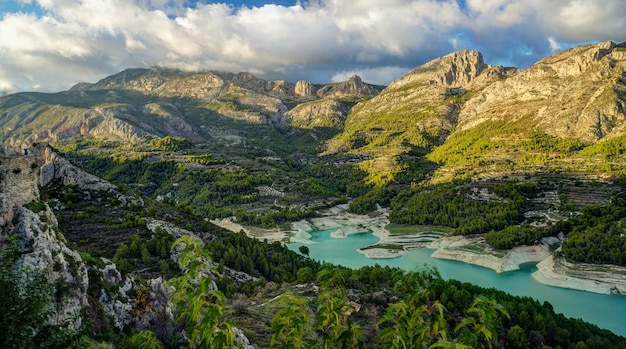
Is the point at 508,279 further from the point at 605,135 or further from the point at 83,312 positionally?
the point at 605,135

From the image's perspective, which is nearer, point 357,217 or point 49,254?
point 49,254

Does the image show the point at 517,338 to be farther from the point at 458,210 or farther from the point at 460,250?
the point at 458,210

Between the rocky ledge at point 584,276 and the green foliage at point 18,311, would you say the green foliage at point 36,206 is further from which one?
the rocky ledge at point 584,276

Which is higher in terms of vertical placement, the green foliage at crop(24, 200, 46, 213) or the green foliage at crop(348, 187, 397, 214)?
the green foliage at crop(24, 200, 46, 213)

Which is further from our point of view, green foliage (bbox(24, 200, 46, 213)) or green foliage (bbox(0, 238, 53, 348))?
green foliage (bbox(24, 200, 46, 213))

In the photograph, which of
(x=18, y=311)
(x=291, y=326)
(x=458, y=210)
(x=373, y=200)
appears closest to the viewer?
(x=18, y=311)

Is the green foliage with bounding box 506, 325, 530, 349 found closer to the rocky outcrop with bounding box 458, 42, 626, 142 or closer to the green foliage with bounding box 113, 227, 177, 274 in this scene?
the green foliage with bounding box 113, 227, 177, 274

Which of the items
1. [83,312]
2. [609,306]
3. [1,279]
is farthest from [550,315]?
[1,279]

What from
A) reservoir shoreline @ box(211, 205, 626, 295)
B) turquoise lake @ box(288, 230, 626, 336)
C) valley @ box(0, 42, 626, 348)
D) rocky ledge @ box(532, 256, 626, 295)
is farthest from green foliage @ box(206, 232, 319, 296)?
rocky ledge @ box(532, 256, 626, 295)

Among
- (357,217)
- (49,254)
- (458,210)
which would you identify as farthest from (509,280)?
(49,254)
